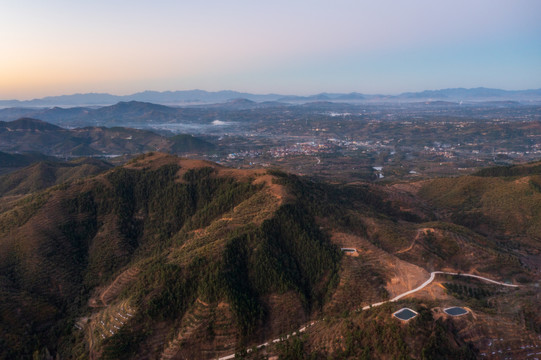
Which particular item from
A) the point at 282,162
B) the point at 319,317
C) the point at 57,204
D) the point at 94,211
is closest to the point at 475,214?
the point at 319,317

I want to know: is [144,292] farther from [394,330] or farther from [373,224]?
[373,224]

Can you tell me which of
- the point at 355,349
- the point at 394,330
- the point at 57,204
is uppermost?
the point at 57,204

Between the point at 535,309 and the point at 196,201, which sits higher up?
the point at 196,201

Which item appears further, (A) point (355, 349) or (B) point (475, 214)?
(B) point (475, 214)

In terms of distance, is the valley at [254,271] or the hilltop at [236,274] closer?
the valley at [254,271]

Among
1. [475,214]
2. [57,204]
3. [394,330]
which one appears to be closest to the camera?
[394,330]

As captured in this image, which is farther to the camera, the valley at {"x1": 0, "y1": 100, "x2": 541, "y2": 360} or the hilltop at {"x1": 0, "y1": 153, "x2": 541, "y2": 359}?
the hilltop at {"x1": 0, "y1": 153, "x2": 541, "y2": 359}

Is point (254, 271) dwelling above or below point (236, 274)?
below

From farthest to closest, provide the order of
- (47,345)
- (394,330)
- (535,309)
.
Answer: (47,345) → (535,309) → (394,330)

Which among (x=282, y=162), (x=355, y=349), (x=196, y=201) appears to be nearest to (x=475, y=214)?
(x=355, y=349)

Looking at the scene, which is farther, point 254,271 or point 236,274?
point 254,271
